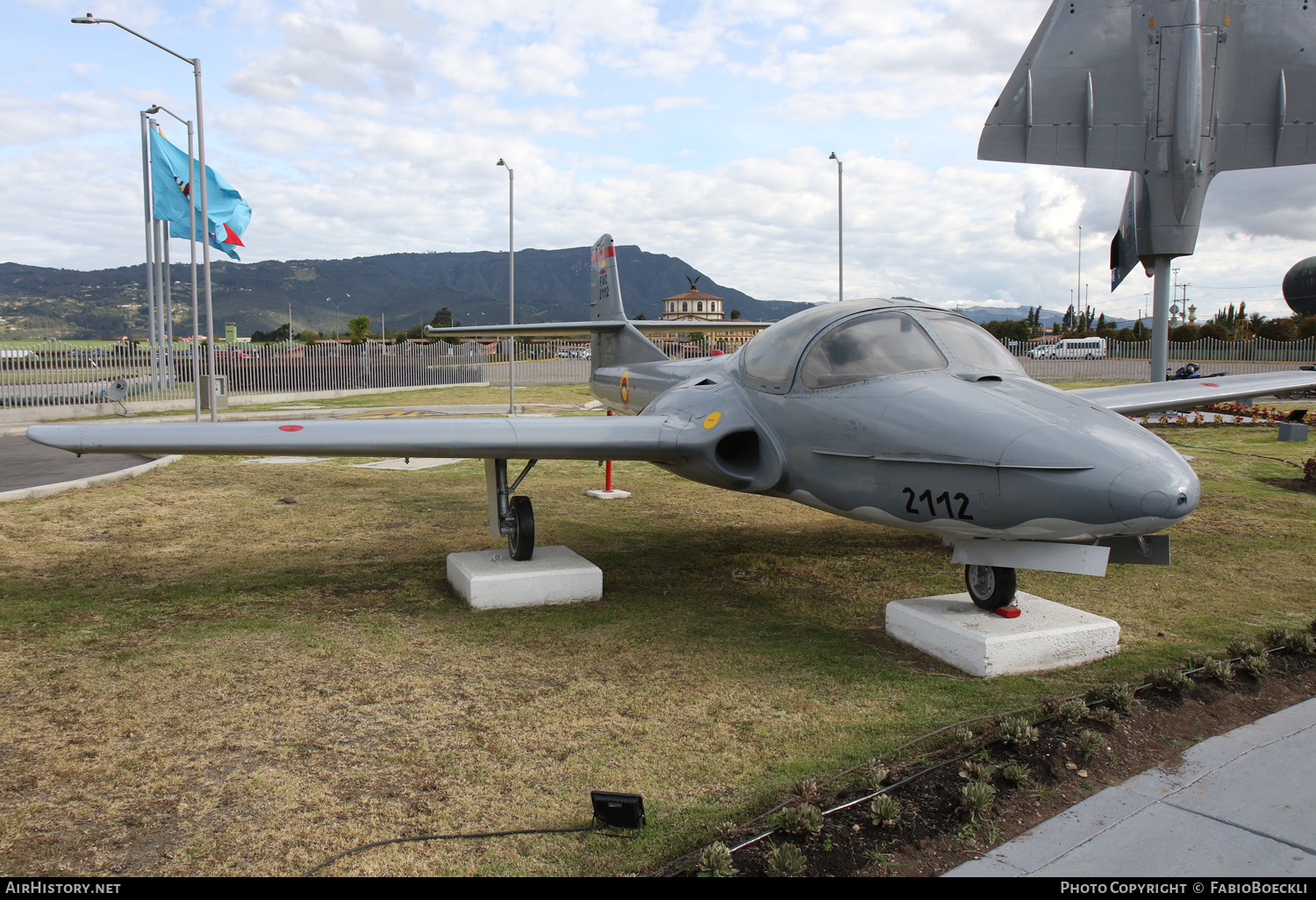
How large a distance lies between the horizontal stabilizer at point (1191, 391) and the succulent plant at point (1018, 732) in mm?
5593

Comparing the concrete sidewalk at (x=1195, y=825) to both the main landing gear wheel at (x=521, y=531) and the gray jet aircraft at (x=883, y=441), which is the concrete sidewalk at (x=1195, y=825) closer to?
the gray jet aircraft at (x=883, y=441)

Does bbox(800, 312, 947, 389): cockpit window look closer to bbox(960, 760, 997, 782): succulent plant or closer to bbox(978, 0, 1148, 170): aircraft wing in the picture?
bbox(960, 760, 997, 782): succulent plant

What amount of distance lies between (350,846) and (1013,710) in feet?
12.4

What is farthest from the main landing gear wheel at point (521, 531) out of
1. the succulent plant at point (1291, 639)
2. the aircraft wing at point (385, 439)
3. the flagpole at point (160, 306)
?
the flagpole at point (160, 306)

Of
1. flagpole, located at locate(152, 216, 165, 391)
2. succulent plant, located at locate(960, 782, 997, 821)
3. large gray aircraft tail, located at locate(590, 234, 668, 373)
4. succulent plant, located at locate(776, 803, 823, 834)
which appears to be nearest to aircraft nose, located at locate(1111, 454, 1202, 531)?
succulent plant, located at locate(960, 782, 997, 821)

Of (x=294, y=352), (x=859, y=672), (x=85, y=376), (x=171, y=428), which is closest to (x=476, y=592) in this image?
(x=171, y=428)

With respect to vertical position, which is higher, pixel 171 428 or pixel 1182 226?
pixel 1182 226

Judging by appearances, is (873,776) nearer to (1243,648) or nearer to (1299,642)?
(1243,648)

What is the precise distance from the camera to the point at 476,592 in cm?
713

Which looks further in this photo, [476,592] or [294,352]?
[294,352]

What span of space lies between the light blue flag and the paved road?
11.2 m

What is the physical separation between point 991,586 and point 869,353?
6.45 ft

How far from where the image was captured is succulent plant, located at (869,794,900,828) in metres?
3.51
